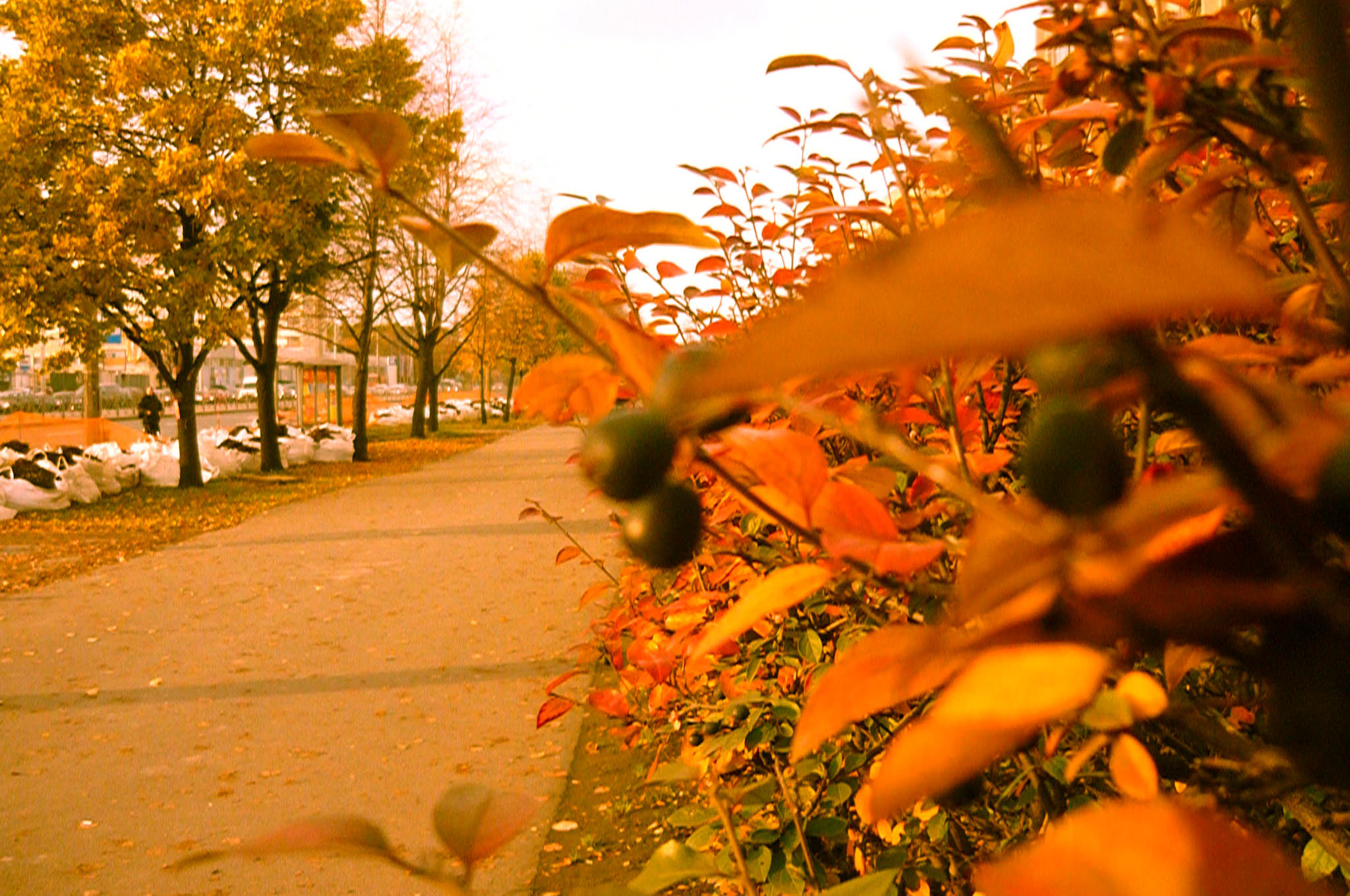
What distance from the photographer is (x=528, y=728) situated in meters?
4.53

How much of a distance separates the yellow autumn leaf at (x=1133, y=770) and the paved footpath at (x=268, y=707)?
7.84 ft

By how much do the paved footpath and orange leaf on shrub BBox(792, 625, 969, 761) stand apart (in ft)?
8.52

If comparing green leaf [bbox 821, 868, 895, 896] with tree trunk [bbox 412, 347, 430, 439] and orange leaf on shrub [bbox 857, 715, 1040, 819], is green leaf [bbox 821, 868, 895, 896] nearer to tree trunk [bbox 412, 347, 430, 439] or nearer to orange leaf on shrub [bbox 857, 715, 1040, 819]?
orange leaf on shrub [bbox 857, 715, 1040, 819]

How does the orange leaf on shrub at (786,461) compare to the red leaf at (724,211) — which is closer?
the orange leaf on shrub at (786,461)

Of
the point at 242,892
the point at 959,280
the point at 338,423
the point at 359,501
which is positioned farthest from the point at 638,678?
the point at 338,423

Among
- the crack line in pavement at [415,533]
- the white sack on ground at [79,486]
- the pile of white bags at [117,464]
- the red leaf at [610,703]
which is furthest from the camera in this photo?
the white sack on ground at [79,486]

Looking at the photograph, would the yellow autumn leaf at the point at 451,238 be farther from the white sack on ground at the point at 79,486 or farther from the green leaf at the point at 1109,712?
the white sack on ground at the point at 79,486

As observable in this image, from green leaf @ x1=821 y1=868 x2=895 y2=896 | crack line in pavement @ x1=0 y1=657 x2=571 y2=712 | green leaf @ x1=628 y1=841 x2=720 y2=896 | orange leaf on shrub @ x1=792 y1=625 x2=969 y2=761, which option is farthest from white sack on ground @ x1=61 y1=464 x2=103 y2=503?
orange leaf on shrub @ x1=792 y1=625 x2=969 y2=761

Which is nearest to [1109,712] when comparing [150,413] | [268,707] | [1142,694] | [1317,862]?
[1142,694]

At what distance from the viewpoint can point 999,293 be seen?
198 mm

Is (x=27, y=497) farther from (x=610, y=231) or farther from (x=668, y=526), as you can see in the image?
(x=668, y=526)

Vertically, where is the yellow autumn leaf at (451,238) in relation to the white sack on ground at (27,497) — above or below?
above

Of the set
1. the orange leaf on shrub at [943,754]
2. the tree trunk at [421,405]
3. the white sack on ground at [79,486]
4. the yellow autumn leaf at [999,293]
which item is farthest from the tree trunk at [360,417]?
the yellow autumn leaf at [999,293]

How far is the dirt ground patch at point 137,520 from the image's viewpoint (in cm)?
845
